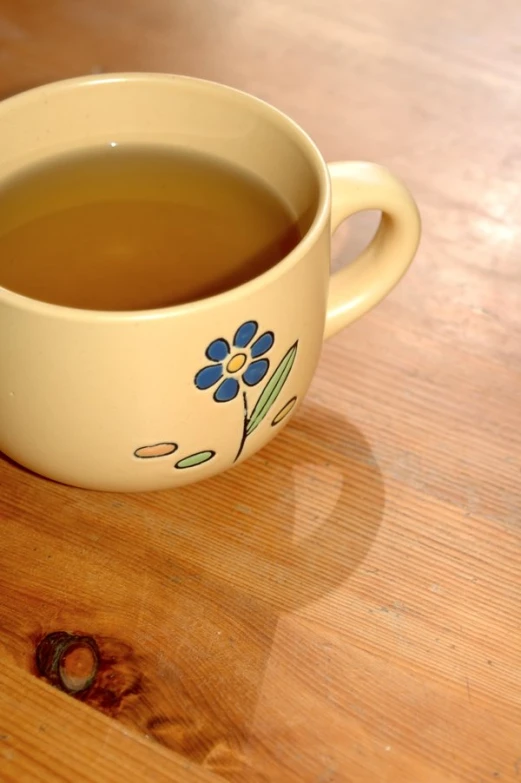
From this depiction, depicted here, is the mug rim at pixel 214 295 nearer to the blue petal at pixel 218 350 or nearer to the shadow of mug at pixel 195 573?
the blue petal at pixel 218 350

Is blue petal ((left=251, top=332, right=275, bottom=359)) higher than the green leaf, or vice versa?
blue petal ((left=251, top=332, right=275, bottom=359))

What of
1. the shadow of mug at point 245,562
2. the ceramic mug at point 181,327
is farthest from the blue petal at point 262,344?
the shadow of mug at point 245,562

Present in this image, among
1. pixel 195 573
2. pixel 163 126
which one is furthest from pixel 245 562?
pixel 163 126

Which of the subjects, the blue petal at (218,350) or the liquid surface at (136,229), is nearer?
the blue petal at (218,350)

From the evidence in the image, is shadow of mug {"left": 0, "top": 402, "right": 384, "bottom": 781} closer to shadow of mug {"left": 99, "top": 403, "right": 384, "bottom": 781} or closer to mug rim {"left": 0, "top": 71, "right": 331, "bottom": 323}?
shadow of mug {"left": 99, "top": 403, "right": 384, "bottom": 781}

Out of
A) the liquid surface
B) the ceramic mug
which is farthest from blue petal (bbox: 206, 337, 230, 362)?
the liquid surface

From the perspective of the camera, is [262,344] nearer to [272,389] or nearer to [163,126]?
[272,389]
